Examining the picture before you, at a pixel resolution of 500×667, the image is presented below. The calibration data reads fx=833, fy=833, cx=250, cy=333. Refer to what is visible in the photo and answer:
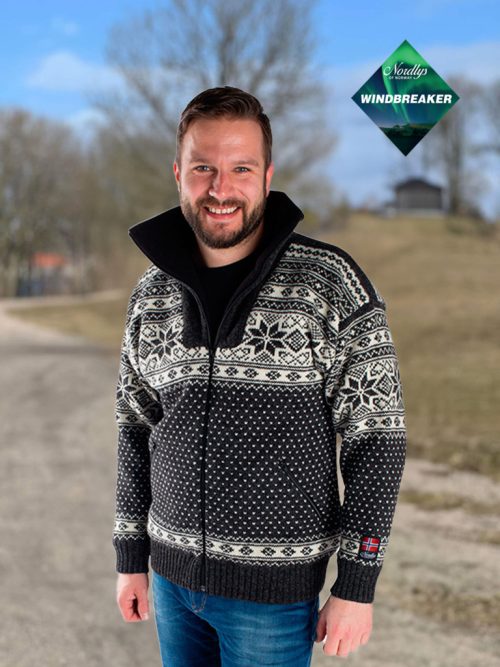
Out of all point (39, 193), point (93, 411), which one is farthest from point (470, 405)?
point (39, 193)

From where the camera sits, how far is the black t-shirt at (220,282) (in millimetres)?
1853

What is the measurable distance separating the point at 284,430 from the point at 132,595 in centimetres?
66

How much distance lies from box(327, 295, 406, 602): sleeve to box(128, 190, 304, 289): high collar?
238 millimetres

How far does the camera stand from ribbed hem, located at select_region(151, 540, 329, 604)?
1751 mm

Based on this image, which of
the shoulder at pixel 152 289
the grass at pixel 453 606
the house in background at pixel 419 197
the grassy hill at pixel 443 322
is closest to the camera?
the shoulder at pixel 152 289

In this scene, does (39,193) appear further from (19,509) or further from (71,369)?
→ (19,509)

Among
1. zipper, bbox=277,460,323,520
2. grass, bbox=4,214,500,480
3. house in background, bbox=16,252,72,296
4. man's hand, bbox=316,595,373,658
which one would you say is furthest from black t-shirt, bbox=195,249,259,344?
house in background, bbox=16,252,72,296

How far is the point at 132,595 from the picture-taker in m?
2.05

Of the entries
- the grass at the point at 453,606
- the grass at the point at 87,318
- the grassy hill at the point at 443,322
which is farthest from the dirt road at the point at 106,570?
the grass at the point at 87,318

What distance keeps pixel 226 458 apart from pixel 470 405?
7.53m

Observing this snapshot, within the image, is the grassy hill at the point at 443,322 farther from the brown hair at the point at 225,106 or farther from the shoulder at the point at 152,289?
the brown hair at the point at 225,106

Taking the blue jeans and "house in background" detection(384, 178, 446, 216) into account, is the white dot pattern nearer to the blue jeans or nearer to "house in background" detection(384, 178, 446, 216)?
the blue jeans

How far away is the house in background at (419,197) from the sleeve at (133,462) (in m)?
30.6

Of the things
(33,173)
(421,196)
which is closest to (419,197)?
(421,196)
